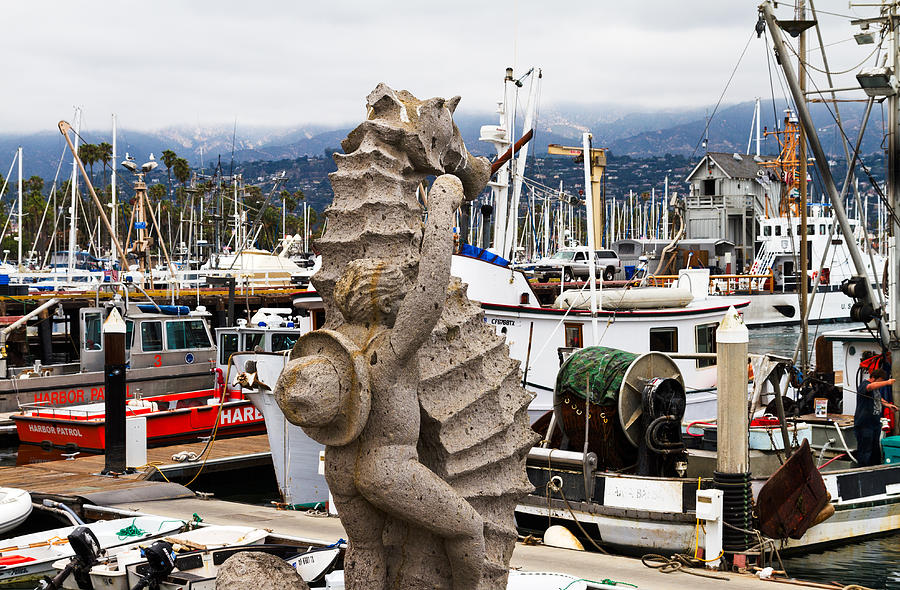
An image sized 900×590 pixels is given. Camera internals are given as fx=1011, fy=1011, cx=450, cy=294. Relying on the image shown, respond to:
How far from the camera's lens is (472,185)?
6156mm

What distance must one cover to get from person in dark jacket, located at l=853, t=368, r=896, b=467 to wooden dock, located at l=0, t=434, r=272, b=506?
29.2 feet

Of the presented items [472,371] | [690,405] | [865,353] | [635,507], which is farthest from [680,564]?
[690,405]

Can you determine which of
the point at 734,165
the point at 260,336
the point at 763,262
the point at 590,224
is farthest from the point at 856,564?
the point at 734,165

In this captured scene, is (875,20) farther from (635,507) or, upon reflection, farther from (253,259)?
(253,259)

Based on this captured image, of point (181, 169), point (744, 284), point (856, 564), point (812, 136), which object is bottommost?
point (856, 564)

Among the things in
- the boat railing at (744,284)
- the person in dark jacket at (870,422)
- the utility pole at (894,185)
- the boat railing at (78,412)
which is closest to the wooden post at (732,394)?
the person in dark jacket at (870,422)

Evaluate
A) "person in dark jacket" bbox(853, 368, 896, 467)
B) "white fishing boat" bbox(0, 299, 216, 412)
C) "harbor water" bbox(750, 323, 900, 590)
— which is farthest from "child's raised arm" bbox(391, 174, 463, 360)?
"white fishing boat" bbox(0, 299, 216, 412)

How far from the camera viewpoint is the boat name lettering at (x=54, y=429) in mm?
19203

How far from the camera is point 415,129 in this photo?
5.64 metres

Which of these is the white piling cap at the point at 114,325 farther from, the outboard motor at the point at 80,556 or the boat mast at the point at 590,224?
the boat mast at the point at 590,224

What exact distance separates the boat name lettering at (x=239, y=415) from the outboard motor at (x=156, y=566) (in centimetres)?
1228

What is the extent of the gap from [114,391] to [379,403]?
34.5ft

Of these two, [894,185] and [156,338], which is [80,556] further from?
[156,338]

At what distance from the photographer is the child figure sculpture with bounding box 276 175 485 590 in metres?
4.92
